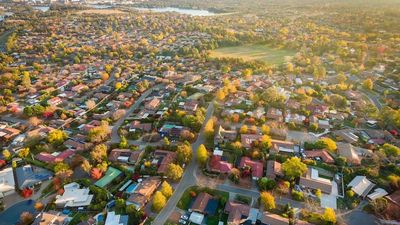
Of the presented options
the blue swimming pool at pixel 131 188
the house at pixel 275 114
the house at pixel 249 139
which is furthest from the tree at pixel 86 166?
the house at pixel 275 114

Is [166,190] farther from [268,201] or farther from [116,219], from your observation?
[268,201]

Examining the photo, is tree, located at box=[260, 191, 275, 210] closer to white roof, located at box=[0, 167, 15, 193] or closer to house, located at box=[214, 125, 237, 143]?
house, located at box=[214, 125, 237, 143]

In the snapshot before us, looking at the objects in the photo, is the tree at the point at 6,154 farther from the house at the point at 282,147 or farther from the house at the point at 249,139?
the house at the point at 282,147

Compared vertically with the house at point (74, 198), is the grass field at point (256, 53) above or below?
above

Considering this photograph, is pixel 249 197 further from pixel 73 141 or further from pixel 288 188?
pixel 73 141

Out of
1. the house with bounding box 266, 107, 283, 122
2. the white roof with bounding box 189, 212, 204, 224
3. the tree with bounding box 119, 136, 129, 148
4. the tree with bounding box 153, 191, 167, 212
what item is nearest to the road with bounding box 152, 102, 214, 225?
the tree with bounding box 153, 191, 167, 212

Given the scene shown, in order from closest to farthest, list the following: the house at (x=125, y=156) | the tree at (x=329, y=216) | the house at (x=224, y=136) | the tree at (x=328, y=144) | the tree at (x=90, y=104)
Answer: the tree at (x=329, y=216) → the house at (x=125, y=156) → the tree at (x=328, y=144) → the house at (x=224, y=136) → the tree at (x=90, y=104)
